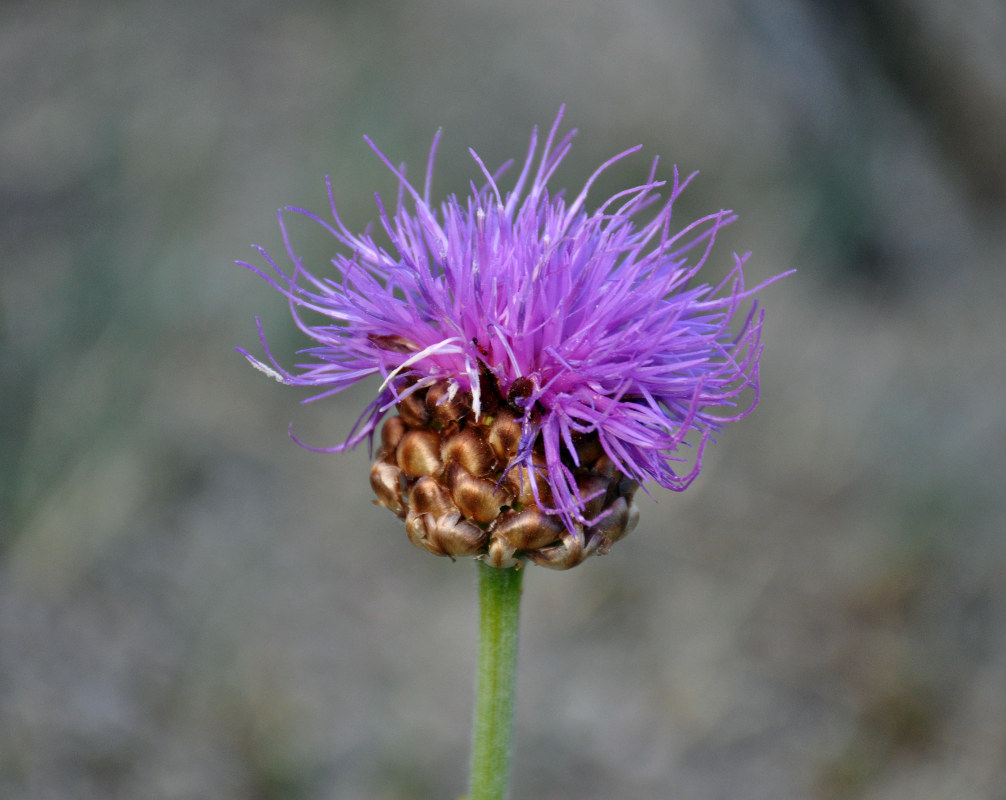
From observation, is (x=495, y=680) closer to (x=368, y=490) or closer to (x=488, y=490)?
(x=488, y=490)

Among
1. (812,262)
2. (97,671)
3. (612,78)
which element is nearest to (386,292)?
(97,671)

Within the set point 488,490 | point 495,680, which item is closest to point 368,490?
point 495,680

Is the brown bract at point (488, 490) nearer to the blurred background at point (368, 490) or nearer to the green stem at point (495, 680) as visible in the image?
the green stem at point (495, 680)

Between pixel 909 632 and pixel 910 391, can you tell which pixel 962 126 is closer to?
pixel 910 391

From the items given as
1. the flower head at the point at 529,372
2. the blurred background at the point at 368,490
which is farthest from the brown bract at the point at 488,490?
the blurred background at the point at 368,490

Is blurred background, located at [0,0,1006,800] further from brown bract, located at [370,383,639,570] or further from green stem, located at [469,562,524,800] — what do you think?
brown bract, located at [370,383,639,570]

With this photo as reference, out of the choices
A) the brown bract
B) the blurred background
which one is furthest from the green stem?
the blurred background
